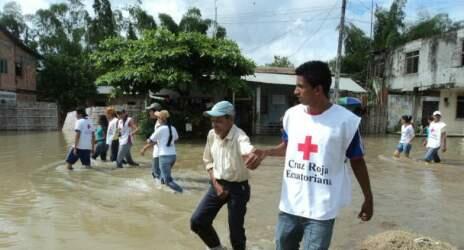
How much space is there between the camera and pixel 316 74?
3.15 metres

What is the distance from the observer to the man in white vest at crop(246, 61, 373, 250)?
306 cm

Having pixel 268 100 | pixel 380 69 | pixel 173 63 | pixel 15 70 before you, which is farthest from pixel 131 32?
pixel 173 63

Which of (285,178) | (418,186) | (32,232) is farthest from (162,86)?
(285,178)

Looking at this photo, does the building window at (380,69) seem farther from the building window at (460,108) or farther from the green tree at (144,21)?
the green tree at (144,21)

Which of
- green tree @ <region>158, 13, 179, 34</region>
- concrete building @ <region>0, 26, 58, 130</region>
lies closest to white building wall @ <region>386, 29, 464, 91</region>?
green tree @ <region>158, 13, 179, 34</region>

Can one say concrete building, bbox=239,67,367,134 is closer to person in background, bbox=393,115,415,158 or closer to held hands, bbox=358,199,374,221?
person in background, bbox=393,115,415,158

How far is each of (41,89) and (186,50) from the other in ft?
75.3

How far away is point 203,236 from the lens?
4.67 m

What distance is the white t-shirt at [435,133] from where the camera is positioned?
1328 cm

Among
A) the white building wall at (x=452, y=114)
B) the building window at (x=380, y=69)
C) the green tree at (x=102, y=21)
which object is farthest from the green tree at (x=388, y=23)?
the green tree at (x=102, y=21)

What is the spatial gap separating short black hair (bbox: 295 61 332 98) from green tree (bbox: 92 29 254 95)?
1595cm

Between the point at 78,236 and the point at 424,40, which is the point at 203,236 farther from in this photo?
the point at 424,40

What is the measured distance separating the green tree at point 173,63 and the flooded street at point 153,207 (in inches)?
285

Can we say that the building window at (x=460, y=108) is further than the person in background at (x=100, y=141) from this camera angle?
Yes
